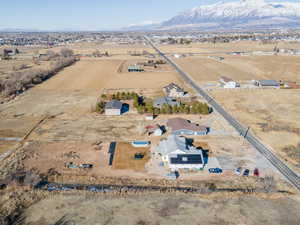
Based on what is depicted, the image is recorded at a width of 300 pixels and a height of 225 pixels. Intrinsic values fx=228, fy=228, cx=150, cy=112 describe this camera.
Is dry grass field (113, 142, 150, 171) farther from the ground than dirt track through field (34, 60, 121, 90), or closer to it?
closer to it

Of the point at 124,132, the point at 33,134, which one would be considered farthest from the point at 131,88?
the point at 33,134

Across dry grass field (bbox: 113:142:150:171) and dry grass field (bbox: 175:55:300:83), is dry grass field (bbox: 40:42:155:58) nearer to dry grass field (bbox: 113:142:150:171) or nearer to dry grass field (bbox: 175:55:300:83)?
dry grass field (bbox: 175:55:300:83)

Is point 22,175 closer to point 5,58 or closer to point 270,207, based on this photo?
point 270,207

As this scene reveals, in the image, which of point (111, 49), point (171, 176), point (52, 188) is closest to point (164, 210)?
point (171, 176)

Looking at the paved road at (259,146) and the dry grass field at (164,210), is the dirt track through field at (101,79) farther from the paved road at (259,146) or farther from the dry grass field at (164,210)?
the dry grass field at (164,210)

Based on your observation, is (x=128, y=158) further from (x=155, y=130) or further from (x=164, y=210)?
(x=164, y=210)

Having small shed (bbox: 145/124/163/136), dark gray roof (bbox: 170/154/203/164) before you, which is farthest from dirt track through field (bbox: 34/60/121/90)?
dark gray roof (bbox: 170/154/203/164)
